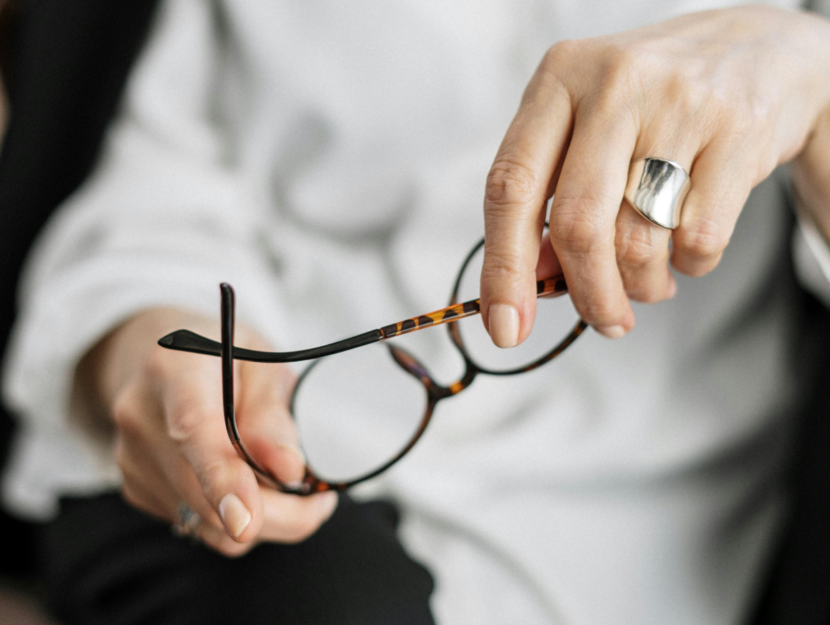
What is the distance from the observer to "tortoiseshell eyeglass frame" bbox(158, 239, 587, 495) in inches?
9.4

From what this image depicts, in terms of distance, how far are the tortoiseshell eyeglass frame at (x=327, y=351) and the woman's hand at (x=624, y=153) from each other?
0.06ft

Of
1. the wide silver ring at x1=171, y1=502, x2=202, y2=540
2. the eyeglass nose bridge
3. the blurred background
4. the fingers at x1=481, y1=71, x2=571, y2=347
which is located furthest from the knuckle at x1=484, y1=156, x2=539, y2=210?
the blurred background

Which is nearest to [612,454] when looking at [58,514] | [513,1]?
[513,1]

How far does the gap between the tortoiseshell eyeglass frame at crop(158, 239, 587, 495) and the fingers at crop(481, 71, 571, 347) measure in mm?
23

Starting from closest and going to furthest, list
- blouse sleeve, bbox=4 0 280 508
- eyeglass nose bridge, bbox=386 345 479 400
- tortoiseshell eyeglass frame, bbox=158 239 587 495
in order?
tortoiseshell eyeglass frame, bbox=158 239 587 495 → eyeglass nose bridge, bbox=386 345 479 400 → blouse sleeve, bbox=4 0 280 508

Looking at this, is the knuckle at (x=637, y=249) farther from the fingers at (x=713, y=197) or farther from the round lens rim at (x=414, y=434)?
the round lens rim at (x=414, y=434)

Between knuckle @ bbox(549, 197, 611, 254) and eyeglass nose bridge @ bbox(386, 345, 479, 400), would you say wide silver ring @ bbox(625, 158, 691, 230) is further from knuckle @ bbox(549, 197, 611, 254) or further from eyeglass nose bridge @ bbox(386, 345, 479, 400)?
eyeglass nose bridge @ bbox(386, 345, 479, 400)

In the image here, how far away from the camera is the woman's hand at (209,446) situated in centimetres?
28

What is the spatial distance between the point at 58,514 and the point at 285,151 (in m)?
0.37

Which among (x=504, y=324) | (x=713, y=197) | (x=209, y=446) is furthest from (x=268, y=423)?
(x=713, y=197)

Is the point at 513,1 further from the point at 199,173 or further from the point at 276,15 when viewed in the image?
the point at 199,173

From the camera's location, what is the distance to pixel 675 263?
30 centimetres

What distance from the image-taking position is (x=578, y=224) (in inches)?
10.1

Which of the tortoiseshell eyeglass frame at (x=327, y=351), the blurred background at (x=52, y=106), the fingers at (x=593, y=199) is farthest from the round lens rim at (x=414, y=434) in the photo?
the blurred background at (x=52, y=106)
